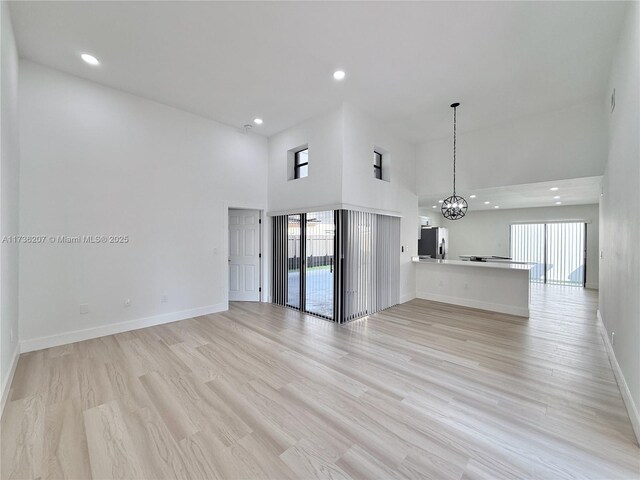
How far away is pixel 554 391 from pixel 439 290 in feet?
11.7

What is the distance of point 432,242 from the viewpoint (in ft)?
29.8

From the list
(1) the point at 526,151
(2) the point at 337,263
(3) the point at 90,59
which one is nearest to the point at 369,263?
(2) the point at 337,263

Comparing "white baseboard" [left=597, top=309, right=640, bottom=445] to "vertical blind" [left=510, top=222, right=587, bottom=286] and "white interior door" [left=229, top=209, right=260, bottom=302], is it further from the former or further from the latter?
"vertical blind" [left=510, top=222, right=587, bottom=286]

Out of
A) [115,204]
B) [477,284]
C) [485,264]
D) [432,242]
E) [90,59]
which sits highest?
[90,59]

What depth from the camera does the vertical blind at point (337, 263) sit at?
178 inches

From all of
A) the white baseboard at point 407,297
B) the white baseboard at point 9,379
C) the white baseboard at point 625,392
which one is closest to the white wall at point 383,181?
the white baseboard at point 407,297

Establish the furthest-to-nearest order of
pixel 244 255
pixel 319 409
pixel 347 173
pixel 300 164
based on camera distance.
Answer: pixel 244 255
pixel 300 164
pixel 347 173
pixel 319 409

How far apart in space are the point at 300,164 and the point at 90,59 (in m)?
3.36

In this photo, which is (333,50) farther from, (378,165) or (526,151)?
(526,151)

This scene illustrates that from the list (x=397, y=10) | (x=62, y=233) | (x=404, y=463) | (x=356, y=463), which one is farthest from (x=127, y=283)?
(x=397, y=10)

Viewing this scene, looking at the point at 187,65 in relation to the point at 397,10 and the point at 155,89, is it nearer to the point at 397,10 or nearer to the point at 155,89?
the point at 155,89

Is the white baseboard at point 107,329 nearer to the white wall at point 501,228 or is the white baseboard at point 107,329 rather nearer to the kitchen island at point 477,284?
the kitchen island at point 477,284

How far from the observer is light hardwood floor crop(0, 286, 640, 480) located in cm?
169

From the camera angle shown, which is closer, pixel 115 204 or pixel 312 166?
pixel 115 204
